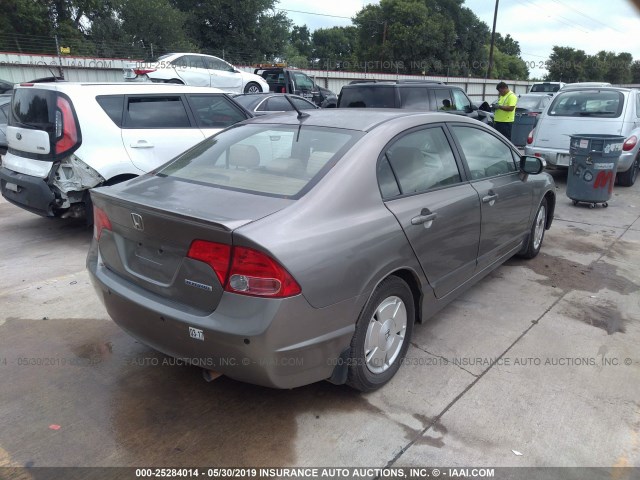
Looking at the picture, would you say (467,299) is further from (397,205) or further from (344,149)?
(344,149)

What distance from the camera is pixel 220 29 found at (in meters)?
41.7

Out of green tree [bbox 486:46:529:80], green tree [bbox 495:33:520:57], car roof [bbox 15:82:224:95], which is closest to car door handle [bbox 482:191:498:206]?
car roof [bbox 15:82:224:95]

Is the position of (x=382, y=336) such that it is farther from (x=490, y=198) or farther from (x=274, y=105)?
(x=274, y=105)

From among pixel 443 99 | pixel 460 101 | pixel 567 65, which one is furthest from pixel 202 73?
pixel 567 65

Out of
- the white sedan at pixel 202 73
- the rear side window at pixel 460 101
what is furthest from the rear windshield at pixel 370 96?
the white sedan at pixel 202 73

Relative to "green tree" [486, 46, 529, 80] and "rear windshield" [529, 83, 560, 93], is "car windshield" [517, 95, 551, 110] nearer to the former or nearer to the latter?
"rear windshield" [529, 83, 560, 93]

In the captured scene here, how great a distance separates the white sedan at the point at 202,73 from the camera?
15912 mm

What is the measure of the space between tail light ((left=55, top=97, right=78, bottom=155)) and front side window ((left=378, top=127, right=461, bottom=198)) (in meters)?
3.75


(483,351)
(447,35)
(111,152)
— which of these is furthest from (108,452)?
(447,35)

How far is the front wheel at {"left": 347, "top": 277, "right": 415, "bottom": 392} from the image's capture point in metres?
2.75

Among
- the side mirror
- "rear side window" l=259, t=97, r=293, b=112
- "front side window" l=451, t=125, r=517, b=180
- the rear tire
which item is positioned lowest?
the rear tire

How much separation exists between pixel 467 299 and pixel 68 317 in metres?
3.31

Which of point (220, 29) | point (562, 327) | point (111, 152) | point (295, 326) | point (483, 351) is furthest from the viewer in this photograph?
point (220, 29)

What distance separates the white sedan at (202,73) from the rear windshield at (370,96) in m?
7.97
